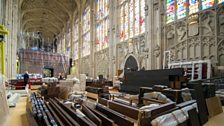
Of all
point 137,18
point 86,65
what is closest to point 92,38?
point 86,65

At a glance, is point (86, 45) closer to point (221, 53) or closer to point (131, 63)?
point (131, 63)

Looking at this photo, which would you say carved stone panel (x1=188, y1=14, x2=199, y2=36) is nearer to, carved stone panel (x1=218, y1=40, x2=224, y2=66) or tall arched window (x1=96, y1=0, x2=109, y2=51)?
carved stone panel (x1=218, y1=40, x2=224, y2=66)

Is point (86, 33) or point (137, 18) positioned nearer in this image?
point (137, 18)

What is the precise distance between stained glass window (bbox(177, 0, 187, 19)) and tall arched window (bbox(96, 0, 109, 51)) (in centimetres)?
731

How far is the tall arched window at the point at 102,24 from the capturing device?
580 inches

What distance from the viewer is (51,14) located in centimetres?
2747

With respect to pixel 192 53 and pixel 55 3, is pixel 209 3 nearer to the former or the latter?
pixel 192 53

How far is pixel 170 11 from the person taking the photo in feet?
→ 27.3

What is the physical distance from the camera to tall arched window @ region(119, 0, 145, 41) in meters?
10.4

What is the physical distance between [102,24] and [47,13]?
616 inches

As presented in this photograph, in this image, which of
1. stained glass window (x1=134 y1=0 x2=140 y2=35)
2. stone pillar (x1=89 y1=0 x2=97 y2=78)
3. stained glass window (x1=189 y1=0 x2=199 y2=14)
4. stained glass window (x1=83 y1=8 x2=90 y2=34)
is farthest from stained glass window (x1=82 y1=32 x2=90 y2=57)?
stained glass window (x1=189 y1=0 x2=199 y2=14)

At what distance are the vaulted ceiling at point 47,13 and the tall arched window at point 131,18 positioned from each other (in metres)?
9.01

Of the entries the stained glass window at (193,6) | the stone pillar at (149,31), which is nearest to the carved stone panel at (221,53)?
the stained glass window at (193,6)

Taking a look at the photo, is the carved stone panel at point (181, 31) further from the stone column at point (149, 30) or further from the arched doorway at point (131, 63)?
the arched doorway at point (131, 63)
